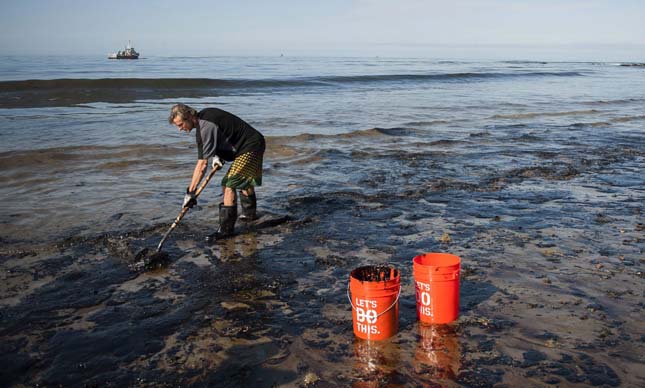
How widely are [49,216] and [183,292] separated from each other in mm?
3828

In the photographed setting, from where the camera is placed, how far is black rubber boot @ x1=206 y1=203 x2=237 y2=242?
289 inches

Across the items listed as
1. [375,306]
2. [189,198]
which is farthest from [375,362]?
[189,198]

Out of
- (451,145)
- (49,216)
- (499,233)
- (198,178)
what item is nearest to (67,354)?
(198,178)

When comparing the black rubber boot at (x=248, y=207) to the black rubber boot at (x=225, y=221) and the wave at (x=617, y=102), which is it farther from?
the wave at (x=617, y=102)

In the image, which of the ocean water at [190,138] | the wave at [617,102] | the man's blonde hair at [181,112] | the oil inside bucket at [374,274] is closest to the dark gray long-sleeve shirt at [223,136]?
the man's blonde hair at [181,112]

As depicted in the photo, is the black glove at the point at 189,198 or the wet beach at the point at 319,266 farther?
the black glove at the point at 189,198

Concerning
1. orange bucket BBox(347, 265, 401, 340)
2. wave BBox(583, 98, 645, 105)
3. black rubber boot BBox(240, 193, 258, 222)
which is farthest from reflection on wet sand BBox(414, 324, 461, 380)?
wave BBox(583, 98, 645, 105)

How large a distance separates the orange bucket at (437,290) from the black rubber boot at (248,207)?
3614 mm

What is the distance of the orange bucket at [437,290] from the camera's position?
4.59m

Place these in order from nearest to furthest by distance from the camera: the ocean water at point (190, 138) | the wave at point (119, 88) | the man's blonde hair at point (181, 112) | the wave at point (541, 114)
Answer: the man's blonde hair at point (181, 112) → the ocean water at point (190, 138) → the wave at point (541, 114) → the wave at point (119, 88)

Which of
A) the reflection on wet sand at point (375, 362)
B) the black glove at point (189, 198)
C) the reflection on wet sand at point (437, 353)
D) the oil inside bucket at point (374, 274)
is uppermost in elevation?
the black glove at point (189, 198)

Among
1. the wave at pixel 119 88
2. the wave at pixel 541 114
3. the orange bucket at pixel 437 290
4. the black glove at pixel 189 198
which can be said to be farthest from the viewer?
the wave at pixel 119 88

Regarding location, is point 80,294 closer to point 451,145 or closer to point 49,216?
point 49,216

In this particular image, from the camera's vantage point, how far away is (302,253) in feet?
22.4
